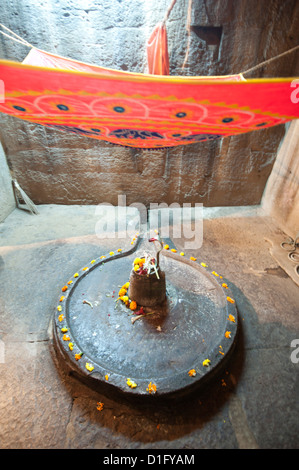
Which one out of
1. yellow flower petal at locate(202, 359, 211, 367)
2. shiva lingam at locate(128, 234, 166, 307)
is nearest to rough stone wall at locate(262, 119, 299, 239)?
shiva lingam at locate(128, 234, 166, 307)

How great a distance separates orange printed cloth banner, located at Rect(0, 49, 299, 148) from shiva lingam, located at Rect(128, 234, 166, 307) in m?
1.17

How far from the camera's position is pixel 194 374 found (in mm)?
1749

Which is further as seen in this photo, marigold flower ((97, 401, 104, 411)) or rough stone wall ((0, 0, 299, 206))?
rough stone wall ((0, 0, 299, 206))

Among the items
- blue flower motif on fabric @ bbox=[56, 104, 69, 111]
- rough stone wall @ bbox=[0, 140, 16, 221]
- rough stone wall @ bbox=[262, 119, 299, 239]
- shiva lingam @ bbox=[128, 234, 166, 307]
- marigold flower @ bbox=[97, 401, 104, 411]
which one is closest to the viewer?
marigold flower @ bbox=[97, 401, 104, 411]

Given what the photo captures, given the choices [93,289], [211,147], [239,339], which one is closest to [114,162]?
[211,147]

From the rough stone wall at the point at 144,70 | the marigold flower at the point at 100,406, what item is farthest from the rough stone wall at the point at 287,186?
the marigold flower at the point at 100,406

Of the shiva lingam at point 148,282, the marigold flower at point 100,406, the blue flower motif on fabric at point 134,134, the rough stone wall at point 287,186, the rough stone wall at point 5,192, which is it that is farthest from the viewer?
the rough stone wall at point 5,192

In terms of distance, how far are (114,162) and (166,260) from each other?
90.6 inches

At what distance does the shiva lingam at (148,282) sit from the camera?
7.11ft

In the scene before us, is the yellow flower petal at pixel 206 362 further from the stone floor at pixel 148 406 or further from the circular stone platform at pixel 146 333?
the stone floor at pixel 148 406

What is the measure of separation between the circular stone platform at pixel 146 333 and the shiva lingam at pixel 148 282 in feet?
0.37

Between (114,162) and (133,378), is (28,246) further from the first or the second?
(133,378)

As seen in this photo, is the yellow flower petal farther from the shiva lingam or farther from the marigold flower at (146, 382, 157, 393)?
the shiva lingam

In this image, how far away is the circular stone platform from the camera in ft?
5.77
